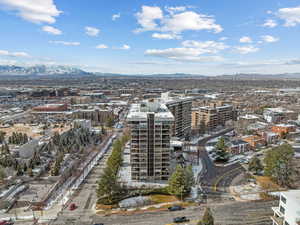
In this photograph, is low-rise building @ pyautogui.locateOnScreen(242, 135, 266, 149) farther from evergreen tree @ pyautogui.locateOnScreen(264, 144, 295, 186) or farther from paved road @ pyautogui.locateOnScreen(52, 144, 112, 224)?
paved road @ pyautogui.locateOnScreen(52, 144, 112, 224)

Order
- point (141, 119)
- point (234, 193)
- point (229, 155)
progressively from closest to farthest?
1. point (234, 193)
2. point (141, 119)
3. point (229, 155)

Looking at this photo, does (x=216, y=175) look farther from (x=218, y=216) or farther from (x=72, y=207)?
(x=72, y=207)

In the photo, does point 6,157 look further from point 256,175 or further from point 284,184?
point 284,184

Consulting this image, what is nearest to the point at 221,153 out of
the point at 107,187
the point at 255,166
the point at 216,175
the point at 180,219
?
the point at 216,175

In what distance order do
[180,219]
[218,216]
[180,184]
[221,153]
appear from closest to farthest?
[180,219] → [218,216] → [180,184] → [221,153]

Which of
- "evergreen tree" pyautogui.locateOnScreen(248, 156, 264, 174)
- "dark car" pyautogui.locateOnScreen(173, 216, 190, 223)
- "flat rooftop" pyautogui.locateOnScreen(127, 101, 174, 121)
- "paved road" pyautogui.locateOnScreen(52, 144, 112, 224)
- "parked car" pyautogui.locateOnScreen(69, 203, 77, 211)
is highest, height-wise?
"flat rooftop" pyautogui.locateOnScreen(127, 101, 174, 121)

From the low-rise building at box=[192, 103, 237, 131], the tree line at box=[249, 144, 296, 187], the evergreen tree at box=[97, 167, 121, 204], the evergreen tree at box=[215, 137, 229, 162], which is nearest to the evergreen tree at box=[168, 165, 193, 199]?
the evergreen tree at box=[97, 167, 121, 204]

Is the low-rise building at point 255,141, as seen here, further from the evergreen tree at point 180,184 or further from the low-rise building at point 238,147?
the evergreen tree at point 180,184

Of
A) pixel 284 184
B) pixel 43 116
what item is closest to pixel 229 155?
pixel 284 184

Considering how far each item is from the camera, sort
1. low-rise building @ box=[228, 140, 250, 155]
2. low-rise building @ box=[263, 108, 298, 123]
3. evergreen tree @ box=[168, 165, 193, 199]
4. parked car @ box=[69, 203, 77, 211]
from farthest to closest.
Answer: low-rise building @ box=[263, 108, 298, 123] → low-rise building @ box=[228, 140, 250, 155] → evergreen tree @ box=[168, 165, 193, 199] → parked car @ box=[69, 203, 77, 211]

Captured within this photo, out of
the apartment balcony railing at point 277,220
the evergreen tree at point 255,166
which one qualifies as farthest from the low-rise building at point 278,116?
the apartment balcony railing at point 277,220

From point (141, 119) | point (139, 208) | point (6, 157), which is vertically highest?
point (141, 119)
